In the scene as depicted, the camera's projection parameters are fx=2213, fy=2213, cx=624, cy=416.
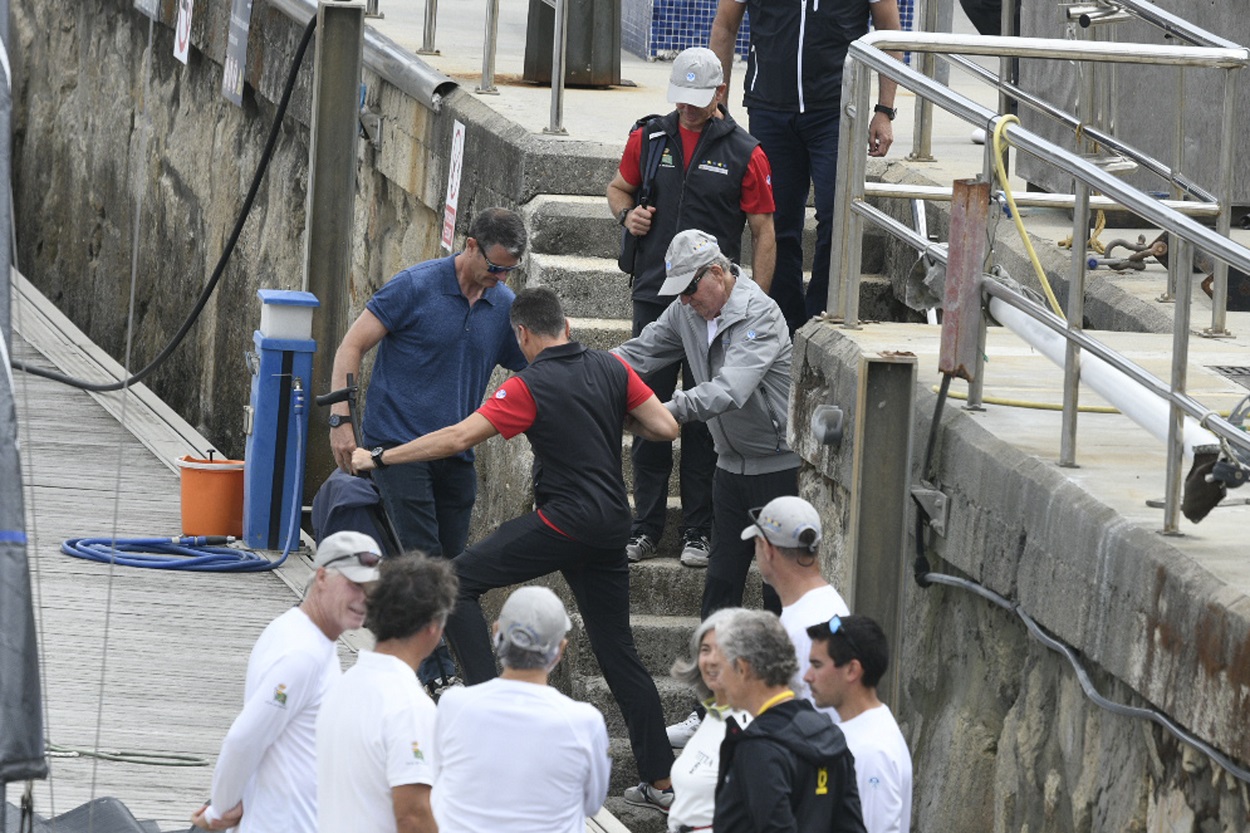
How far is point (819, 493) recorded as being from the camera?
6438 mm

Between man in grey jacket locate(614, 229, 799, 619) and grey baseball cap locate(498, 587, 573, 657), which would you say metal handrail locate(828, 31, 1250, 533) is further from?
grey baseball cap locate(498, 587, 573, 657)

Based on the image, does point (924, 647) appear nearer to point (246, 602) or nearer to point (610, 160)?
point (246, 602)

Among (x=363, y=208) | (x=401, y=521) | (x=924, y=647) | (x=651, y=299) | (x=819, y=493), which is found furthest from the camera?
(x=363, y=208)

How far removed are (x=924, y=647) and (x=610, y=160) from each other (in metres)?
4.13

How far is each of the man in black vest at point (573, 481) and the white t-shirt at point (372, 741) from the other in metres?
2.16

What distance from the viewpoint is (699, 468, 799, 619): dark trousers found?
23.1 ft

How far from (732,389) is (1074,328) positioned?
1.79m

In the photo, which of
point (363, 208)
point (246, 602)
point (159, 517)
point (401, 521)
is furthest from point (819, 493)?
point (363, 208)

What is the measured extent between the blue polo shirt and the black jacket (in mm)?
3435

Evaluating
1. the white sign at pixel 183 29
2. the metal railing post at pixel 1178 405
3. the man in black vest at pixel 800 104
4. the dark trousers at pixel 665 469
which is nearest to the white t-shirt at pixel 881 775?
the metal railing post at pixel 1178 405

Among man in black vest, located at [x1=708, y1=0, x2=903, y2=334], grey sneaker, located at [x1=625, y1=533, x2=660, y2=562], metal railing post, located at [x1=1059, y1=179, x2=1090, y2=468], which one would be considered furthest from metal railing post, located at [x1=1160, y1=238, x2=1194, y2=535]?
man in black vest, located at [x1=708, y1=0, x2=903, y2=334]

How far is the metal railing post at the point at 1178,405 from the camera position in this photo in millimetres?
4582

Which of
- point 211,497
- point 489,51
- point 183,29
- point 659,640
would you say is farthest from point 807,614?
point 183,29

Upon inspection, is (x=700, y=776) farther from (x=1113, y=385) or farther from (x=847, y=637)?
(x=1113, y=385)
